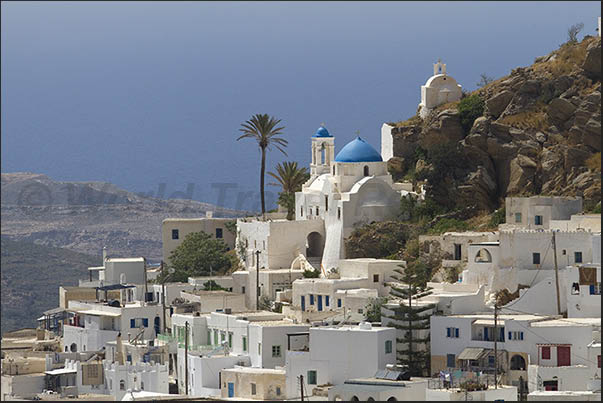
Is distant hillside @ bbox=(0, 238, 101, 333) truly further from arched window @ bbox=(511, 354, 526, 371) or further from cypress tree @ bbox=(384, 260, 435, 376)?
arched window @ bbox=(511, 354, 526, 371)

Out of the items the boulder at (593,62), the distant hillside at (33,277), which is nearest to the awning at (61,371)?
the boulder at (593,62)

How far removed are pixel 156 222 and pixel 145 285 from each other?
75.4 m

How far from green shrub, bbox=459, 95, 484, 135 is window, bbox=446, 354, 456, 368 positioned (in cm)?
Answer: 2019

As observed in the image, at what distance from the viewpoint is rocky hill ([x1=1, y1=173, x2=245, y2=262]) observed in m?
159

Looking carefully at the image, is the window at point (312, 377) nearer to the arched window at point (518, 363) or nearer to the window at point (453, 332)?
the window at point (453, 332)

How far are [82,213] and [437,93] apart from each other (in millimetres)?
86120

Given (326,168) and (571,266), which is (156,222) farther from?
(571,266)

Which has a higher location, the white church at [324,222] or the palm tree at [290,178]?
the palm tree at [290,178]

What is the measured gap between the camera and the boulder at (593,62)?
82.2m

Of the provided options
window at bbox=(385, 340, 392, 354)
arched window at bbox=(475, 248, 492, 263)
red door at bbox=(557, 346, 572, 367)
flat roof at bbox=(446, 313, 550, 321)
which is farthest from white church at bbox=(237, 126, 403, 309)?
red door at bbox=(557, 346, 572, 367)

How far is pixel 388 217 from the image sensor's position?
8312 centimetres

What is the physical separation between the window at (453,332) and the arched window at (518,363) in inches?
98.4

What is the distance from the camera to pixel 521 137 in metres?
82.6

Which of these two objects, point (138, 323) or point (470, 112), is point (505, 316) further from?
point (470, 112)
